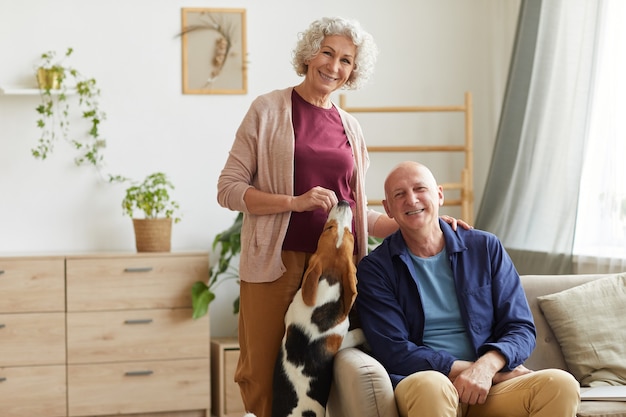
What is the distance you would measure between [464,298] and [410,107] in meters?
2.15

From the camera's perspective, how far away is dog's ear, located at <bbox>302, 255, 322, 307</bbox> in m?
2.34

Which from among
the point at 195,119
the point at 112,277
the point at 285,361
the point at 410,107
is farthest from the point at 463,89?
the point at 285,361

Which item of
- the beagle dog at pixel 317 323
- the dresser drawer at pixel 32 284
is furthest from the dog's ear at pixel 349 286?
the dresser drawer at pixel 32 284

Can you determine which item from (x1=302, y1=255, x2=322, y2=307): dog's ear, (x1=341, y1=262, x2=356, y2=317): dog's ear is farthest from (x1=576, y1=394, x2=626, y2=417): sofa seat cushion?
(x1=302, y1=255, x2=322, y2=307): dog's ear

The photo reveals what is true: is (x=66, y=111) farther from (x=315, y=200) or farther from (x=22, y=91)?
(x=315, y=200)

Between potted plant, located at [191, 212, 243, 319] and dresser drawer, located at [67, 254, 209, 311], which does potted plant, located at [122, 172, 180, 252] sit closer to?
dresser drawer, located at [67, 254, 209, 311]

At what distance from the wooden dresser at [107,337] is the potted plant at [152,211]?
0.11 metres

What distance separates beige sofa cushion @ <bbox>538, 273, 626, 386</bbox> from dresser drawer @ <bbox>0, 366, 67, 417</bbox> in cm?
230

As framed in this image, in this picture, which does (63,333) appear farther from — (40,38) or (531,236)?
(531,236)

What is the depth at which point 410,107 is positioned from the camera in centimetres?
446

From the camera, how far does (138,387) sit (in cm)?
410

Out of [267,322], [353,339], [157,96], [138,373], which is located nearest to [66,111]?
[157,96]

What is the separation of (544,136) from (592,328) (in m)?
1.31

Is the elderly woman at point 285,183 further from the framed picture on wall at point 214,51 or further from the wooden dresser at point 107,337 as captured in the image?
the framed picture on wall at point 214,51
